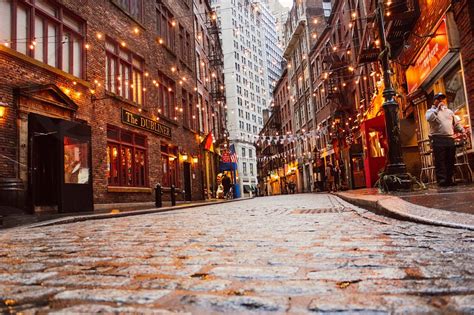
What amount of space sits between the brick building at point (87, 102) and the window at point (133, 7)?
0.18 ft

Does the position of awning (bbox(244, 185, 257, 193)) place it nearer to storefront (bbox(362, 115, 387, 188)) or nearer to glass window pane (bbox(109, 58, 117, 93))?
storefront (bbox(362, 115, 387, 188))

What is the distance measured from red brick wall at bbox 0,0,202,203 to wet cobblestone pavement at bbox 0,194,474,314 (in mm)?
8159

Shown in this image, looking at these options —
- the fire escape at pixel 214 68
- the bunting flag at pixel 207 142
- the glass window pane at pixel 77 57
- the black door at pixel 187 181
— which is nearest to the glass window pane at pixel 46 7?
the glass window pane at pixel 77 57

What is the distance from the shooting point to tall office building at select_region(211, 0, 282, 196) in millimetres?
84938

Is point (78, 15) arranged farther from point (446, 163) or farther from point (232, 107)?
point (232, 107)

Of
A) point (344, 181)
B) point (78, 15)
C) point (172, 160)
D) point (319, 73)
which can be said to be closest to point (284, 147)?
point (319, 73)

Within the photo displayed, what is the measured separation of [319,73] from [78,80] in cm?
2779

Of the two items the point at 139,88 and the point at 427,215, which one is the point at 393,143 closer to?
the point at 427,215

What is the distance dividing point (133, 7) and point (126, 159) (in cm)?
733

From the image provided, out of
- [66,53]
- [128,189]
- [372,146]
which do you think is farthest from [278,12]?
[66,53]

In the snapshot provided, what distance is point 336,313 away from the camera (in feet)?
4.77

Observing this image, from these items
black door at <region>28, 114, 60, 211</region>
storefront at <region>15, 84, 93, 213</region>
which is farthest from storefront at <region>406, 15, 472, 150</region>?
black door at <region>28, 114, 60, 211</region>

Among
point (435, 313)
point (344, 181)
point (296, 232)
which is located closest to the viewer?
point (435, 313)

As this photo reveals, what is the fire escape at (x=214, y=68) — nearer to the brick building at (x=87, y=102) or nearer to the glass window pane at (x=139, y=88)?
the brick building at (x=87, y=102)
